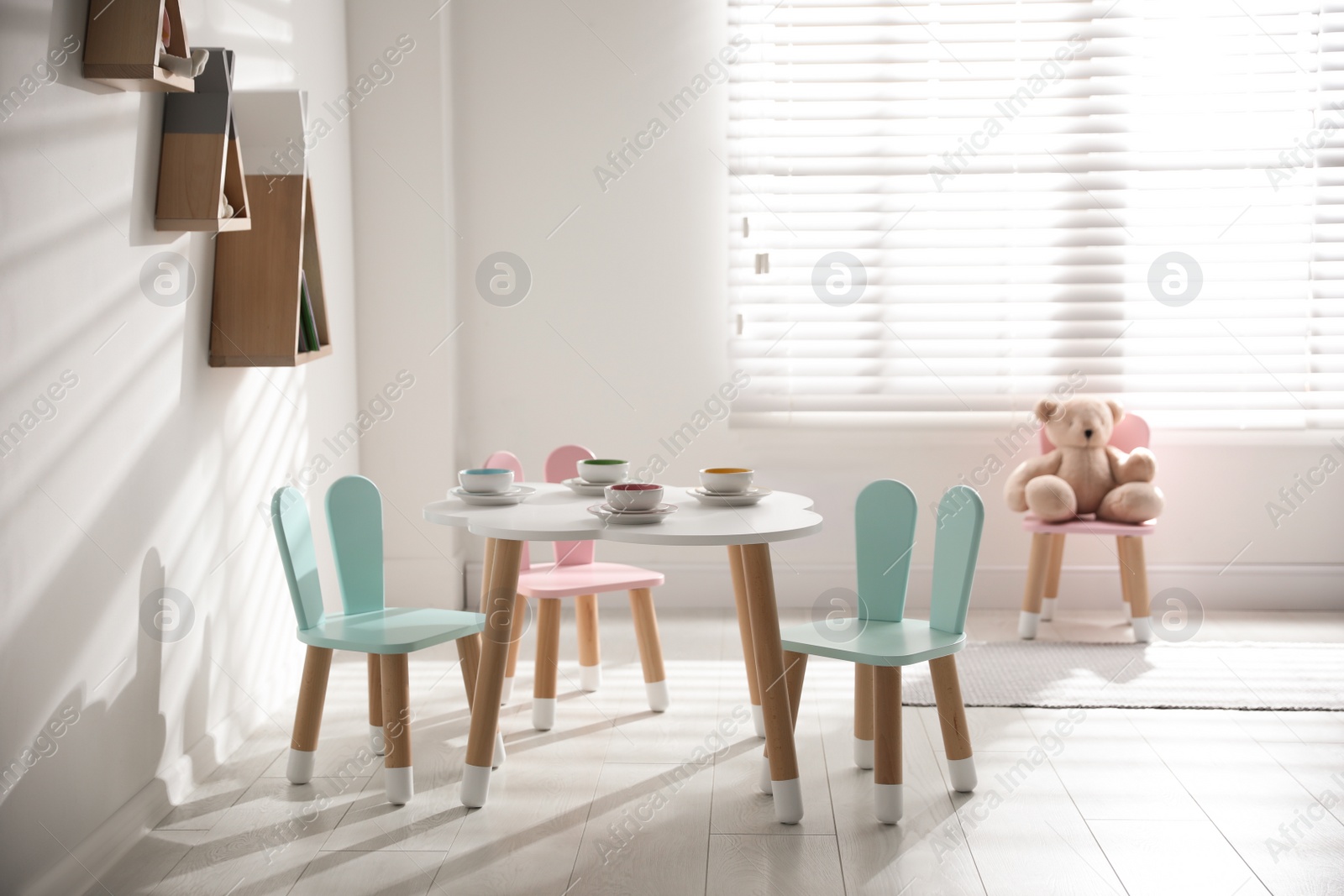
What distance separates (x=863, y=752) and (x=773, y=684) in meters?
0.42

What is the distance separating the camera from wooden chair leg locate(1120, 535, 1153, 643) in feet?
11.7

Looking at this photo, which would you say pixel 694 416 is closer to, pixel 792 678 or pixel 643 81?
pixel 643 81

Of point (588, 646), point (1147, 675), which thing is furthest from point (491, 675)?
point (1147, 675)

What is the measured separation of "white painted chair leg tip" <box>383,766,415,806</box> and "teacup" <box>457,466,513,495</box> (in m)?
0.64

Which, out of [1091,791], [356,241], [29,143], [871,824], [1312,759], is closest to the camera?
[29,143]

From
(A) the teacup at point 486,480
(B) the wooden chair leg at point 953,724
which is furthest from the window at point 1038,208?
(B) the wooden chair leg at point 953,724

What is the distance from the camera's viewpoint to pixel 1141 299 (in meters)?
3.93

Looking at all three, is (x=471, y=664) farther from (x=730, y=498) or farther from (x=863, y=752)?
(x=863, y=752)

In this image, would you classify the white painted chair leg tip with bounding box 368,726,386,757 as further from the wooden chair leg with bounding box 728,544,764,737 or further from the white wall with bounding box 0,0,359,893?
the wooden chair leg with bounding box 728,544,764,737

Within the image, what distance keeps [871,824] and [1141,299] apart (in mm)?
2465

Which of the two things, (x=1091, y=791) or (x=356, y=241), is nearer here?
(x=1091, y=791)

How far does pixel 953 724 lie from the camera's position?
236cm

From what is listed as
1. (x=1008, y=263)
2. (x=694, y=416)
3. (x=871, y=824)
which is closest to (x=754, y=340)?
(x=694, y=416)

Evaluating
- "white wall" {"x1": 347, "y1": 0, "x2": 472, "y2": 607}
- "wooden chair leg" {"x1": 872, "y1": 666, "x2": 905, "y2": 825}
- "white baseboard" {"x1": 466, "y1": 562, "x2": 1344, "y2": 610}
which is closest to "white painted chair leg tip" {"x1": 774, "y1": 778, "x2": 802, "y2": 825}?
"wooden chair leg" {"x1": 872, "y1": 666, "x2": 905, "y2": 825}
